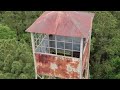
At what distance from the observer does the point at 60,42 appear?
8.20m

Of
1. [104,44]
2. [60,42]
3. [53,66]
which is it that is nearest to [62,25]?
[60,42]

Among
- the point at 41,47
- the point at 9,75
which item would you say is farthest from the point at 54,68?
the point at 9,75

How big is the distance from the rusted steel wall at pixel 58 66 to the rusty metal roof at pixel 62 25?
1.07 meters

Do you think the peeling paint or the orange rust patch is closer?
the orange rust patch

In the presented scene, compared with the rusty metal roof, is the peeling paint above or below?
below

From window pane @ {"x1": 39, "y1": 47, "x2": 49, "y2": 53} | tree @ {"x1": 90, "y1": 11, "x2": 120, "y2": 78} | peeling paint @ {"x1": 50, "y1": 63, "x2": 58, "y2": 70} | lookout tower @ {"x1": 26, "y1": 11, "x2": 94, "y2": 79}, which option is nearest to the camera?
lookout tower @ {"x1": 26, "y1": 11, "x2": 94, "y2": 79}

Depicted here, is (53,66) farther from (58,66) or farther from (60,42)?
(60,42)

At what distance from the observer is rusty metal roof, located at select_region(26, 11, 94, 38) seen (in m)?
7.66

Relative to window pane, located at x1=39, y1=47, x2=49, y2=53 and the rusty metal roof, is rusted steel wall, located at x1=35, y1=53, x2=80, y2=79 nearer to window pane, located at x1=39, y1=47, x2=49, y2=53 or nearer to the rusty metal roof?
window pane, located at x1=39, y1=47, x2=49, y2=53

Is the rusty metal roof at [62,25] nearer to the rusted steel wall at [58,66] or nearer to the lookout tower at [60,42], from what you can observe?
the lookout tower at [60,42]

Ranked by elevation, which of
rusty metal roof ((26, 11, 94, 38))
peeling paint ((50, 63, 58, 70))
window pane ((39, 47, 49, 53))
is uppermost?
rusty metal roof ((26, 11, 94, 38))

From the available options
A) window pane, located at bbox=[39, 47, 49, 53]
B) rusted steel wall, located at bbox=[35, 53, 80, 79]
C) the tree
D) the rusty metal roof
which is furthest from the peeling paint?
the tree
